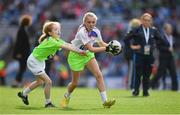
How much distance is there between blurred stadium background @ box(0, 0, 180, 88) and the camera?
34.8m

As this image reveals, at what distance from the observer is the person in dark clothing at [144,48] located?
2203cm

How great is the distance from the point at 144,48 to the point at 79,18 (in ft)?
54.1

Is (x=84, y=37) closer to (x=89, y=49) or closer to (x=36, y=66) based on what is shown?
(x=89, y=49)

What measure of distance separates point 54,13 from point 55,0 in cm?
183

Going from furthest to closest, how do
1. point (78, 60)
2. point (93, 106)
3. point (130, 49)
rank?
1. point (130, 49)
2. point (93, 106)
3. point (78, 60)

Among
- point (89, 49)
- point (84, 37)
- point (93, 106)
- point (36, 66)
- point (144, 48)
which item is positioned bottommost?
point (93, 106)

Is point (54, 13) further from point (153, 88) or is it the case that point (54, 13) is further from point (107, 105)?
point (107, 105)

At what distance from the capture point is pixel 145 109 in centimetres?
1692

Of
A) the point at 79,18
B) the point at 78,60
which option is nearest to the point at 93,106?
the point at 78,60

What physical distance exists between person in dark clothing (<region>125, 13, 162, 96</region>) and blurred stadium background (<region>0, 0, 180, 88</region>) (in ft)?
38.1

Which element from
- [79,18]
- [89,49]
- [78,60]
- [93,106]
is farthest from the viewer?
[79,18]

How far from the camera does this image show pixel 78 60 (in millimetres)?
17500

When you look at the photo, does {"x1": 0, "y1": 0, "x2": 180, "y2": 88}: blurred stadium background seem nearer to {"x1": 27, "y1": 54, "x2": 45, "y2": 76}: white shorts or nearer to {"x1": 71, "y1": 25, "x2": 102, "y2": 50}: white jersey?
{"x1": 27, "y1": 54, "x2": 45, "y2": 76}: white shorts

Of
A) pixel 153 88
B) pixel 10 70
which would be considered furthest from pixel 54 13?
pixel 153 88
